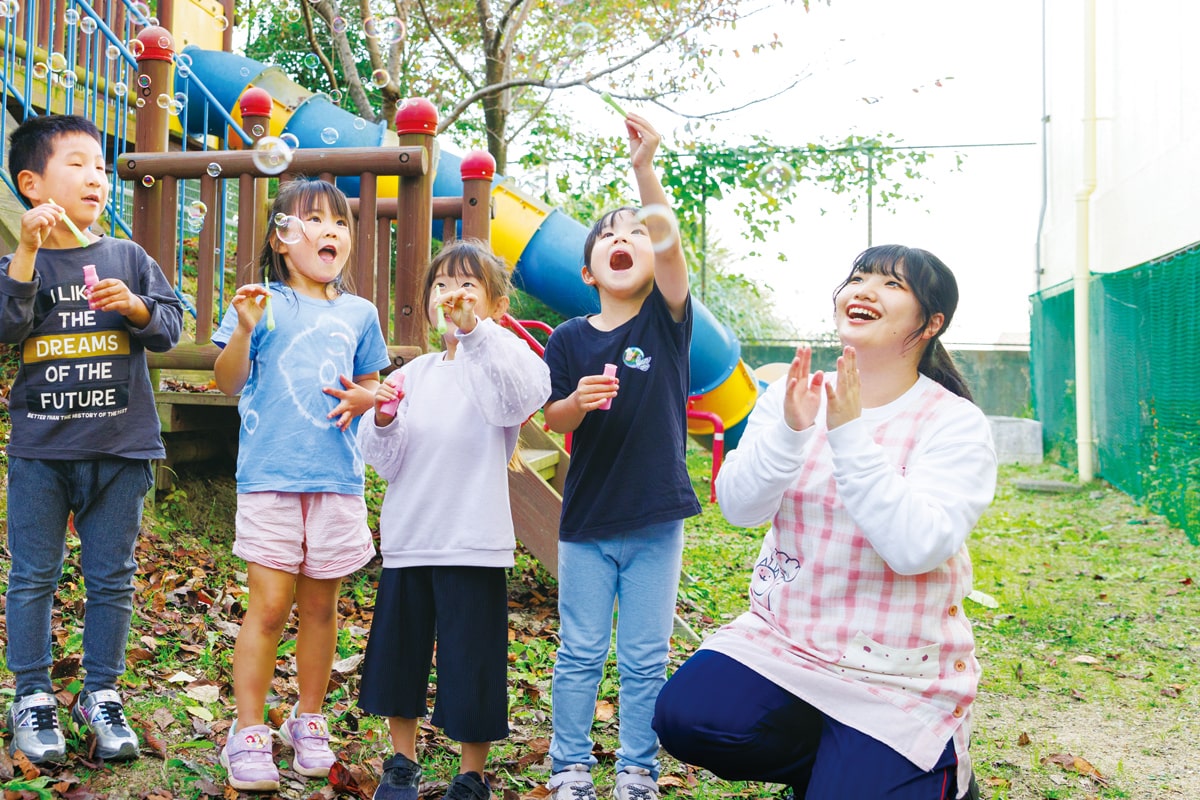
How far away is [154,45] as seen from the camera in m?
4.50

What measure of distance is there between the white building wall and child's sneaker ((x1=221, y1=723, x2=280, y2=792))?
705cm

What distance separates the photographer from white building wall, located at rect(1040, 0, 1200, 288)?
25.5 ft

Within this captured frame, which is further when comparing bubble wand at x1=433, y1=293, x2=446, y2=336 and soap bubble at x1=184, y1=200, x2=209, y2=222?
soap bubble at x1=184, y1=200, x2=209, y2=222

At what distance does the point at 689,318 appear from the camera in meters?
2.86

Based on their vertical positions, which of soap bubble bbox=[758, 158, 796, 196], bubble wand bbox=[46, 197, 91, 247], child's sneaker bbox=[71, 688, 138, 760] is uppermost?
soap bubble bbox=[758, 158, 796, 196]

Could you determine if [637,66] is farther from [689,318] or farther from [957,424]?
[957,424]

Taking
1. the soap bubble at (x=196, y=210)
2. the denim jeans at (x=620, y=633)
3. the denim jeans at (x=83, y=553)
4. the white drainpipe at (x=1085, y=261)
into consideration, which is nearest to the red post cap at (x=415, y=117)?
the soap bubble at (x=196, y=210)

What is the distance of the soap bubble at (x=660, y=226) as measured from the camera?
2.62 metres

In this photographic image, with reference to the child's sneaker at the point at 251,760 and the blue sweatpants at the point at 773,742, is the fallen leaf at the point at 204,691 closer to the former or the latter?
the child's sneaker at the point at 251,760

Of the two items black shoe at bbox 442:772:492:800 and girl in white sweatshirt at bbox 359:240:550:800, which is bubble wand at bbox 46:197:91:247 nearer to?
girl in white sweatshirt at bbox 359:240:550:800

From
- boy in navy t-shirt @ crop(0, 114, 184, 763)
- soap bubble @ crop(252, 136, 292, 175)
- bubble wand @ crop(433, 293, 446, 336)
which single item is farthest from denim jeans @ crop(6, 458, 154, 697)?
soap bubble @ crop(252, 136, 292, 175)

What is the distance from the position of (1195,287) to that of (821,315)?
20.9ft

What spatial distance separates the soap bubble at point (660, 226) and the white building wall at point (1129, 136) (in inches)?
238

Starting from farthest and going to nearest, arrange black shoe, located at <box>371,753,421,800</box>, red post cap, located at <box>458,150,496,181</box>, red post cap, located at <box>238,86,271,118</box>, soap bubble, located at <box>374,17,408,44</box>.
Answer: red post cap, located at <box>238,86,271,118</box> → red post cap, located at <box>458,150,496,181</box> → soap bubble, located at <box>374,17,408,44</box> → black shoe, located at <box>371,753,421,800</box>
